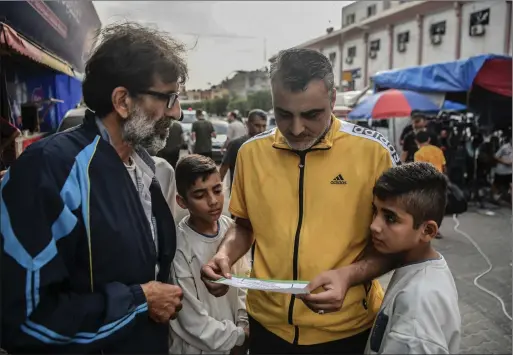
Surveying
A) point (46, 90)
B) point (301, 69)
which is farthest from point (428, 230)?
point (46, 90)

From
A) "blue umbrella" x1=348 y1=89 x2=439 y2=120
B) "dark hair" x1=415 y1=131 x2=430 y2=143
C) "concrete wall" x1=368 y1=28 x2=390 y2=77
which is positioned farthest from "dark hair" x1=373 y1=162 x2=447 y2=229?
"concrete wall" x1=368 y1=28 x2=390 y2=77

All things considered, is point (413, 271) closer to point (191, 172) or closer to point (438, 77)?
point (191, 172)

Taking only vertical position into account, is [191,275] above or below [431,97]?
below

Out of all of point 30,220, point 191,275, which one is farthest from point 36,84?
point 30,220

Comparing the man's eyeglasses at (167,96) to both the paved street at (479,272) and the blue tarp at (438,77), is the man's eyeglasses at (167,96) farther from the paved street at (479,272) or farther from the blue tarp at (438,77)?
the blue tarp at (438,77)

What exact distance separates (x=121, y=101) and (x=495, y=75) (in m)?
7.04

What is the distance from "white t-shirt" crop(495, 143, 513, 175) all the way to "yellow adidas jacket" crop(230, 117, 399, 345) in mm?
7464

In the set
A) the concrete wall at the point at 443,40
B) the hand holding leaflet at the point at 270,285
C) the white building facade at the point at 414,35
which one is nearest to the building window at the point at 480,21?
the white building facade at the point at 414,35

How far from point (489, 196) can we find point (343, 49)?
20719 millimetres

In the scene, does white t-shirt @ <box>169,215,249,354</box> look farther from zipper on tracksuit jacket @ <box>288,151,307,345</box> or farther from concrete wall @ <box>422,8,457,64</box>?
concrete wall @ <box>422,8,457,64</box>

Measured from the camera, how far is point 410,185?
58.4 inches

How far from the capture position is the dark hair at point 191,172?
7.13 ft

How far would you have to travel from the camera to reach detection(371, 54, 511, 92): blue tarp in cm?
689

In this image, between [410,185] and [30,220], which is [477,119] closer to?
[410,185]
